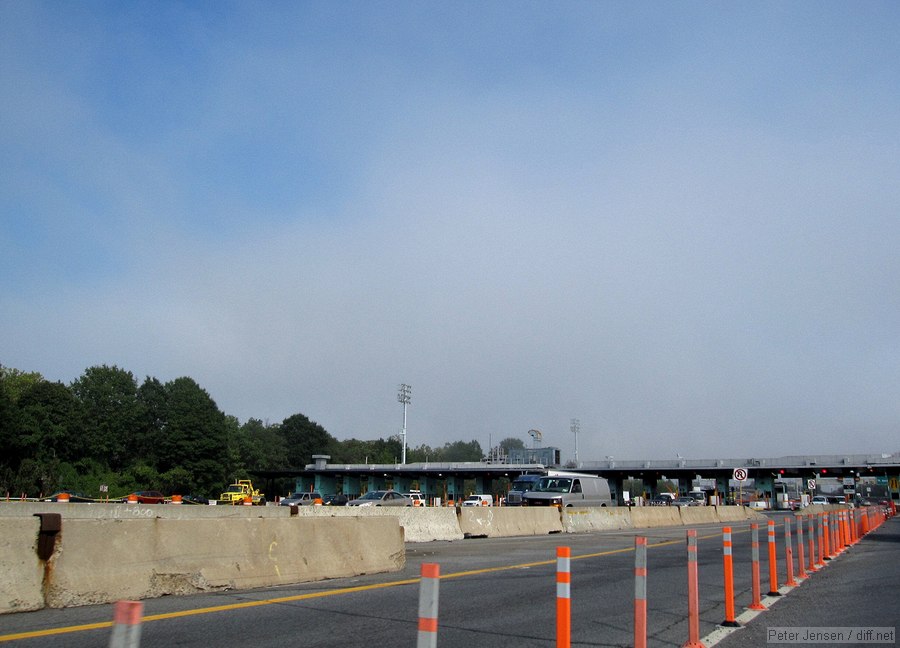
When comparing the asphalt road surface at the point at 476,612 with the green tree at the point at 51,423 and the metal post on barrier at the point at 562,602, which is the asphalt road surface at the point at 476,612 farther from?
the green tree at the point at 51,423

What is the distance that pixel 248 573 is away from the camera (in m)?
10.6

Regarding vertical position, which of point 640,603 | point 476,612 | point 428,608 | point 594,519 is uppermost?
point 428,608

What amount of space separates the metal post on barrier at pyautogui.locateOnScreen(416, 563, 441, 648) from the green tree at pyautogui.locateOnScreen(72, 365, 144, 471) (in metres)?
114

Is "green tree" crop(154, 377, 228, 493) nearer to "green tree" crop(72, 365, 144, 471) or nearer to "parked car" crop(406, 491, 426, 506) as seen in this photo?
"green tree" crop(72, 365, 144, 471)

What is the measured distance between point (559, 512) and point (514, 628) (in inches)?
864

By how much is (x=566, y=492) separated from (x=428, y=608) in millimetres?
32304

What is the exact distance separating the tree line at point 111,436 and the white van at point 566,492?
57597 millimetres

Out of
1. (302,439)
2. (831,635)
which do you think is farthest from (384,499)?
(302,439)

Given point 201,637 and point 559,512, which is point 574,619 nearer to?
point 201,637

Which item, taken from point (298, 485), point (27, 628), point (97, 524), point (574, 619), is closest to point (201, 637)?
point (27, 628)

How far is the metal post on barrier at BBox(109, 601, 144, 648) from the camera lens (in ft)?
8.21

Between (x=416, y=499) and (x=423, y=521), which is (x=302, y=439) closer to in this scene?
(x=416, y=499)

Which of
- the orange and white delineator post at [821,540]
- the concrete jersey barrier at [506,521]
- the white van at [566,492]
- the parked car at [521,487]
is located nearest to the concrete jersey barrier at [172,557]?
the orange and white delineator post at [821,540]

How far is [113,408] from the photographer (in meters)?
118
